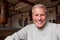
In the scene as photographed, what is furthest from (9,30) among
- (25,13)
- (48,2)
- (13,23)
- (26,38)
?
(13,23)

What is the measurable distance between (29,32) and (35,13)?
0.20 m

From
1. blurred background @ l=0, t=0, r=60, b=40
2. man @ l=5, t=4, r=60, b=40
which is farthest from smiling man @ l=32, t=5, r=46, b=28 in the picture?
blurred background @ l=0, t=0, r=60, b=40

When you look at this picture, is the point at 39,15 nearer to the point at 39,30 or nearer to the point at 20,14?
the point at 39,30

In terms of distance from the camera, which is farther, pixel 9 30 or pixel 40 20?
pixel 9 30

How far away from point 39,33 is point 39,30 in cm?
3

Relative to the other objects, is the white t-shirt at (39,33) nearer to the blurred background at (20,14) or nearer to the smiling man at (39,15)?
the smiling man at (39,15)

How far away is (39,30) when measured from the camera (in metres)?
1.46

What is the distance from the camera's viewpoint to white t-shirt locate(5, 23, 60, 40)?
1.42 meters

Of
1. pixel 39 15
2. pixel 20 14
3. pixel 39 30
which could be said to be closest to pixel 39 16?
pixel 39 15

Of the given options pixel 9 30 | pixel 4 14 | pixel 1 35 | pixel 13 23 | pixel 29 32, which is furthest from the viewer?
pixel 13 23

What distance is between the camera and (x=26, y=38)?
1.50 m

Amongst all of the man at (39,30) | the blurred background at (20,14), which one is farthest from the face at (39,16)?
the blurred background at (20,14)

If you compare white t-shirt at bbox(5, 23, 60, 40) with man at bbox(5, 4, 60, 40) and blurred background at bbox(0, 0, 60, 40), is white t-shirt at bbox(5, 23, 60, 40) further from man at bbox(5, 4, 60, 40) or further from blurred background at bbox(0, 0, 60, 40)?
blurred background at bbox(0, 0, 60, 40)

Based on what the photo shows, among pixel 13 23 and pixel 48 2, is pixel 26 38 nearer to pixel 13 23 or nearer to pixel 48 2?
pixel 48 2
